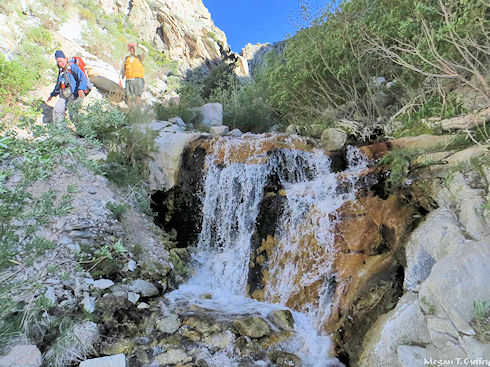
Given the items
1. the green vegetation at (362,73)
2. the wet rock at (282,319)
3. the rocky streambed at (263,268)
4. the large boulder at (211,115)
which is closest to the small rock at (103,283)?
the rocky streambed at (263,268)

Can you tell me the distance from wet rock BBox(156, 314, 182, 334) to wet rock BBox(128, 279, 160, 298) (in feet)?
1.87

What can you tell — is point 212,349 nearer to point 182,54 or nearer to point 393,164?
point 393,164

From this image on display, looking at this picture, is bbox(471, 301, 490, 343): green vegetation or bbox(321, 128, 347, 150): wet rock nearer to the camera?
bbox(471, 301, 490, 343): green vegetation

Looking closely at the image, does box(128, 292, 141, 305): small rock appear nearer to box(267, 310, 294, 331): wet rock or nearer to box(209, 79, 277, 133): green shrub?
Answer: box(267, 310, 294, 331): wet rock

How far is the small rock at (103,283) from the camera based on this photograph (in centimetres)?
381

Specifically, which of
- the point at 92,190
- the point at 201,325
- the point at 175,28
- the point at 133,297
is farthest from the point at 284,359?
the point at 175,28

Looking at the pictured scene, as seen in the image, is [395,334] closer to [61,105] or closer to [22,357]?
[22,357]

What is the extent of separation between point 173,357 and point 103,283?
4.71ft

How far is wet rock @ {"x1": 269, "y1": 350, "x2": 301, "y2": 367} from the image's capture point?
3.26 metres

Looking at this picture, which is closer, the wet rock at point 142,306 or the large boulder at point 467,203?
the large boulder at point 467,203

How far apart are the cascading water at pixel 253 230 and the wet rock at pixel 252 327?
32cm

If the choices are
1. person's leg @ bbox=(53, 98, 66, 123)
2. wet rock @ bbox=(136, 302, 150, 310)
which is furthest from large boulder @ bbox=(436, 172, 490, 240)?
person's leg @ bbox=(53, 98, 66, 123)

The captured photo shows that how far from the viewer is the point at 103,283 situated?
12.7ft

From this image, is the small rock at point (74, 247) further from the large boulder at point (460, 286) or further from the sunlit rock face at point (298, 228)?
the large boulder at point (460, 286)
